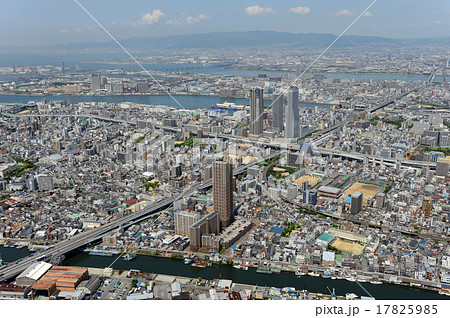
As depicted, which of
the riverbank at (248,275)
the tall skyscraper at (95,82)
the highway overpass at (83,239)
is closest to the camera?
the riverbank at (248,275)

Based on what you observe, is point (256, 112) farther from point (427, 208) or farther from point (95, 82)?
point (95, 82)

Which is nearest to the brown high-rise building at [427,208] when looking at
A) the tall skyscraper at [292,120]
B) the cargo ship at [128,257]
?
the cargo ship at [128,257]

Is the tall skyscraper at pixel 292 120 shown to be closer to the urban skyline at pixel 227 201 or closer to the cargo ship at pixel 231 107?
the urban skyline at pixel 227 201

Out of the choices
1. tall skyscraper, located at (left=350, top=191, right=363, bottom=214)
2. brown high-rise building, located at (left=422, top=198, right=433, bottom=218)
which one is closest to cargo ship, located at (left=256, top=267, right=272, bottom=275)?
tall skyscraper, located at (left=350, top=191, right=363, bottom=214)

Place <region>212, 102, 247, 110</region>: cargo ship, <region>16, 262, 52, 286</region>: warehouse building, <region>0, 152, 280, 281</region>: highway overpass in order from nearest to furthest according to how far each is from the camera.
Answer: <region>16, 262, 52, 286</region>: warehouse building → <region>0, 152, 280, 281</region>: highway overpass → <region>212, 102, 247, 110</region>: cargo ship

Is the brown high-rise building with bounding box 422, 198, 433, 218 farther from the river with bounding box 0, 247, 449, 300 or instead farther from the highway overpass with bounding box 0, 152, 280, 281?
the highway overpass with bounding box 0, 152, 280, 281

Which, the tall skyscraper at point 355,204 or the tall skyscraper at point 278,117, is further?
the tall skyscraper at point 278,117
